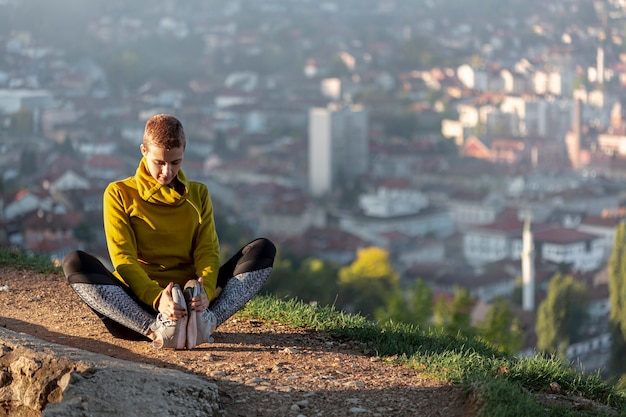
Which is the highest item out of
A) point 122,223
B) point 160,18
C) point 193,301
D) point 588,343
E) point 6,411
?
point 160,18

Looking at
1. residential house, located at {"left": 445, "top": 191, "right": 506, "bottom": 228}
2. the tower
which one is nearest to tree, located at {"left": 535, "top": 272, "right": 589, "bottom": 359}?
residential house, located at {"left": 445, "top": 191, "right": 506, "bottom": 228}

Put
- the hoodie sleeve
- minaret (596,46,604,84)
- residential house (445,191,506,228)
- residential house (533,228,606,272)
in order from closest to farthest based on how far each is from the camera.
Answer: the hoodie sleeve, residential house (533,228,606,272), residential house (445,191,506,228), minaret (596,46,604,84)

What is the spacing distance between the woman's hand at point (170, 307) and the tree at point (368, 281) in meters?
10.8

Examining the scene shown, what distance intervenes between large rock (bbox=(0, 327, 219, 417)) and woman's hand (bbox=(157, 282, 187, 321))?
162 millimetres

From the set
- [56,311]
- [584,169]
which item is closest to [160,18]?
[584,169]

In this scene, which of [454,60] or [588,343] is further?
[454,60]

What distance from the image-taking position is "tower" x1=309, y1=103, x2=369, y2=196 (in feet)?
101

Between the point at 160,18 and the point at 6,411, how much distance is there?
46.1m

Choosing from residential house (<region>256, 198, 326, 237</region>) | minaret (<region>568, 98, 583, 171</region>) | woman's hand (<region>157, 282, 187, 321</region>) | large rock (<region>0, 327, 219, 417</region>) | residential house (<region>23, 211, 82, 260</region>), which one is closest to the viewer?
large rock (<region>0, 327, 219, 417</region>)

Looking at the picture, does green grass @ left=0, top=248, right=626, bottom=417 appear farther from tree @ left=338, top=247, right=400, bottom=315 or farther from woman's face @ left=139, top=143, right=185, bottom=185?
tree @ left=338, top=247, right=400, bottom=315

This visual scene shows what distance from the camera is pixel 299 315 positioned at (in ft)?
7.59

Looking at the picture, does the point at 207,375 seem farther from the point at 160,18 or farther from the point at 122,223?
the point at 160,18

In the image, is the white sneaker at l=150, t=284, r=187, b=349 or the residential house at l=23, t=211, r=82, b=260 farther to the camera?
the residential house at l=23, t=211, r=82, b=260

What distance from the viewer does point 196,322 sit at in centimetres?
198
